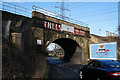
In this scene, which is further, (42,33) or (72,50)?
(72,50)

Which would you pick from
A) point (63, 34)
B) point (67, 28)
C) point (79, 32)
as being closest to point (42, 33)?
point (63, 34)

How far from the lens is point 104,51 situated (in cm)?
1739

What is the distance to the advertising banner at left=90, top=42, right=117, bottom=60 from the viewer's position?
16.1 meters

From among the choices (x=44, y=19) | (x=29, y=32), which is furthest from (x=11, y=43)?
(x=44, y=19)

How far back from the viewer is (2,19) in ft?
34.6

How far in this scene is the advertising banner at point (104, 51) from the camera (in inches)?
634

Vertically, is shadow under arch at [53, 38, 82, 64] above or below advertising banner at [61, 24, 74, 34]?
below

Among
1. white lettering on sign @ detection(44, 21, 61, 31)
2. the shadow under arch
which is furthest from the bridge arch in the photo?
white lettering on sign @ detection(44, 21, 61, 31)

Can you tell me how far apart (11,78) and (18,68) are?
175cm

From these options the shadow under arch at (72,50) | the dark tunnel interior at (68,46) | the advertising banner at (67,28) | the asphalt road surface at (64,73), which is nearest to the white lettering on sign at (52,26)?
the advertising banner at (67,28)

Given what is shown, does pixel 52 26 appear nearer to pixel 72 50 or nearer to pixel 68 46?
pixel 68 46

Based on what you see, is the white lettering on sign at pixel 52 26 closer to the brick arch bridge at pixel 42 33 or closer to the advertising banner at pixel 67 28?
the brick arch bridge at pixel 42 33

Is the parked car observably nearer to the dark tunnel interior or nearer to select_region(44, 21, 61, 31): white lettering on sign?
select_region(44, 21, 61, 31): white lettering on sign

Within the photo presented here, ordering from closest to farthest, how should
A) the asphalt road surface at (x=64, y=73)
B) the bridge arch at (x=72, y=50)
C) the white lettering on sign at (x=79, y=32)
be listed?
the asphalt road surface at (x=64, y=73) → the white lettering on sign at (x=79, y=32) → the bridge arch at (x=72, y=50)
